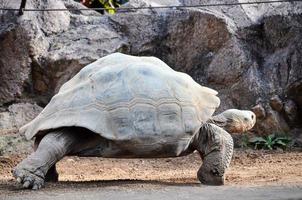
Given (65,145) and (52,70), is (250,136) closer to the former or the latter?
(52,70)

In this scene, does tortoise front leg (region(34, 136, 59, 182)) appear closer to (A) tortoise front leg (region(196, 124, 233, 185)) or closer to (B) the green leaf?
(A) tortoise front leg (region(196, 124, 233, 185))

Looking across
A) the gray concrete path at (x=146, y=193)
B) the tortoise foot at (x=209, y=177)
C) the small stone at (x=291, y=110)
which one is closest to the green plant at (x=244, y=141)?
the small stone at (x=291, y=110)

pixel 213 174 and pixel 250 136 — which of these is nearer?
pixel 213 174

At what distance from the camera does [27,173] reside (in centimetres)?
431

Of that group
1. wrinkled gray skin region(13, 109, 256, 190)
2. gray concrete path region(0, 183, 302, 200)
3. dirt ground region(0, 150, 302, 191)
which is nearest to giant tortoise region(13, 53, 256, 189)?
wrinkled gray skin region(13, 109, 256, 190)

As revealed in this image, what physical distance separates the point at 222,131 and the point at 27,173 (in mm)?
1700

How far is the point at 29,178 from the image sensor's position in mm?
4262

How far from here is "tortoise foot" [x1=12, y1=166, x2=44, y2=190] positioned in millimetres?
4238

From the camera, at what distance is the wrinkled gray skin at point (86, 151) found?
4.36m

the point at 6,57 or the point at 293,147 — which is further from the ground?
the point at 6,57

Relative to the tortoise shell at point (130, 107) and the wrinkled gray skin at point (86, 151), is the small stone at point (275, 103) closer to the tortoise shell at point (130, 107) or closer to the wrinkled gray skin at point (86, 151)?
the wrinkled gray skin at point (86, 151)

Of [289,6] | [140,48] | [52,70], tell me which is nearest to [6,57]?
[52,70]

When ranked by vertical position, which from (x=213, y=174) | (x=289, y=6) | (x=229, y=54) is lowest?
(x=213, y=174)

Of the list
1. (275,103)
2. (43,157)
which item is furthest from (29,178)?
(275,103)
